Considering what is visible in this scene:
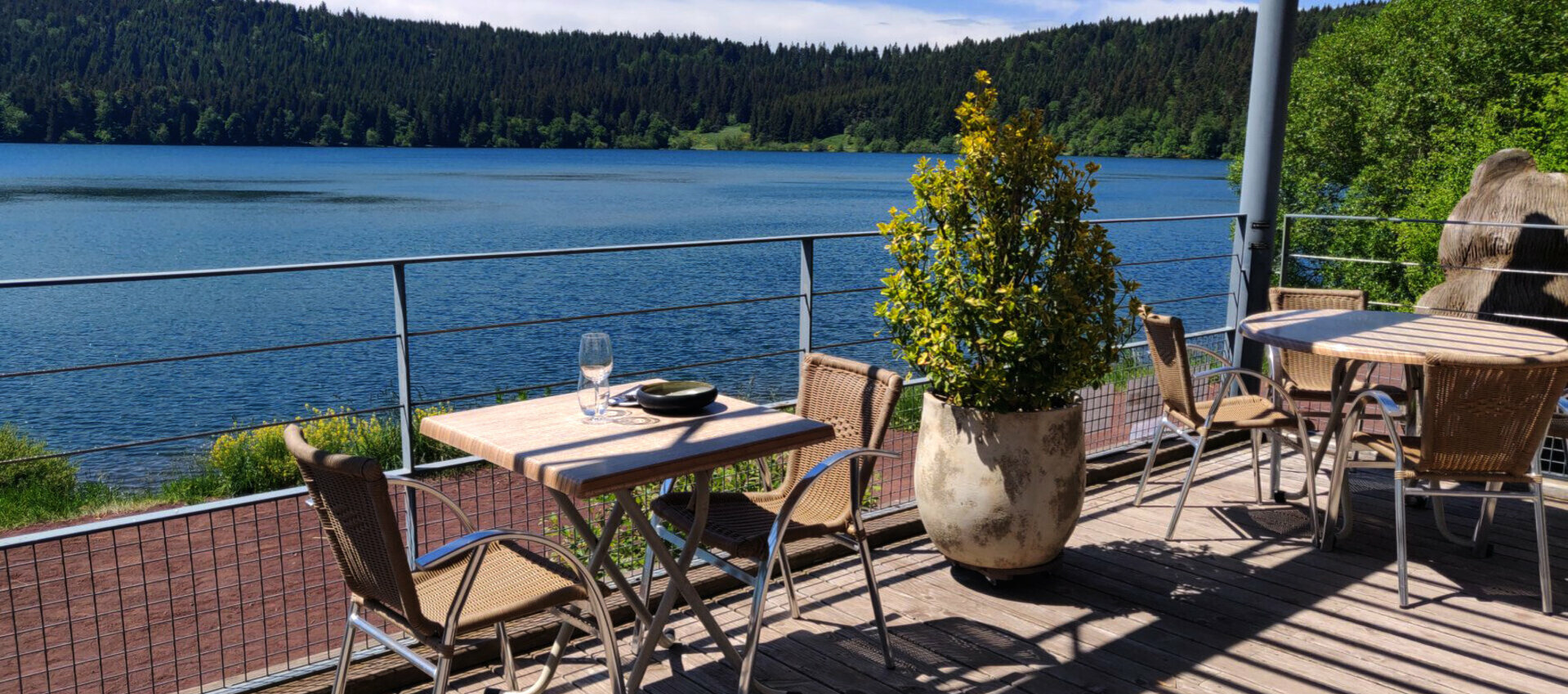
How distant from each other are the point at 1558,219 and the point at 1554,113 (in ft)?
79.3

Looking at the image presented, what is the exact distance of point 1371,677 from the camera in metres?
3.24

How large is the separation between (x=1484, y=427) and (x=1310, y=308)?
5.07 ft

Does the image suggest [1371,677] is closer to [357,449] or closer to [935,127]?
[357,449]

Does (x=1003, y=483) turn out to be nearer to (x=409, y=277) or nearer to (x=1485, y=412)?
(x=1485, y=412)

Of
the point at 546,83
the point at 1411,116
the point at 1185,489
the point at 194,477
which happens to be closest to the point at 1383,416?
the point at 1185,489

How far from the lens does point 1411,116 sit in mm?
33656

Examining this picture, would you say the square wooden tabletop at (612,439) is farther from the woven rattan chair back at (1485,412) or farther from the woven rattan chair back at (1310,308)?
the woven rattan chair back at (1310,308)

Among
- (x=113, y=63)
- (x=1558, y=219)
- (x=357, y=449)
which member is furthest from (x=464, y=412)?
(x=113, y=63)

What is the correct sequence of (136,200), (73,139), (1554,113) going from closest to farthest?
(1554,113) < (136,200) < (73,139)

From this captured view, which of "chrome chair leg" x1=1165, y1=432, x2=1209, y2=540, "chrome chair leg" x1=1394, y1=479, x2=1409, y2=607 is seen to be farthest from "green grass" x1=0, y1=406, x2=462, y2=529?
"chrome chair leg" x1=1394, y1=479, x2=1409, y2=607

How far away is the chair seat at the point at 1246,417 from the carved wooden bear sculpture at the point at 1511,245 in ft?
7.47

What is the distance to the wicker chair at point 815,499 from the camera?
2961 mm

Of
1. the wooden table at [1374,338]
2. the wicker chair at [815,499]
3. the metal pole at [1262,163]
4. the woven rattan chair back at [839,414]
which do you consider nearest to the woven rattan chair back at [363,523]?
the wicker chair at [815,499]

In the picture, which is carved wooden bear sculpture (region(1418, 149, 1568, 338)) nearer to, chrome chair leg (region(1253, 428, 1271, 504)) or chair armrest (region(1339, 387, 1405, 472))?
chrome chair leg (region(1253, 428, 1271, 504))
